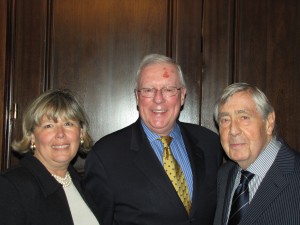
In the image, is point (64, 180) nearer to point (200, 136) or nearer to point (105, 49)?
point (200, 136)

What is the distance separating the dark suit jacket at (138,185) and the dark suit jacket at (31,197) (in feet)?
0.94

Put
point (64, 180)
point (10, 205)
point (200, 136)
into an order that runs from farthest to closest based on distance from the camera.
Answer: point (200, 136) < point (64, 180) < point (10, 205)

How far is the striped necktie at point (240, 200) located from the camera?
1.83 metres

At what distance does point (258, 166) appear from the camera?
1861 millimetres

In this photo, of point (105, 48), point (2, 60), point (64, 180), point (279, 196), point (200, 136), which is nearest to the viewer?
point (279, 196)

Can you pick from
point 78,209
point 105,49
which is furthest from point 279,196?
point 105,49

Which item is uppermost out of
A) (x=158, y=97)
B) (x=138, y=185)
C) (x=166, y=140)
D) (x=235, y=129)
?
(x=158, y=97)

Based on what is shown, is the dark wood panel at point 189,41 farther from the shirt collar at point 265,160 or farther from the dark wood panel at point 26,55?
the dark wood panel at point 26,55

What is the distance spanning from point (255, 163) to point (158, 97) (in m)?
0.71

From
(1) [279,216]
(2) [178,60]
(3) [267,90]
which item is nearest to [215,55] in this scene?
(2) [178,60]

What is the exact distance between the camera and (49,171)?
1950 mm

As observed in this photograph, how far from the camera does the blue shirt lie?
7.06 ft

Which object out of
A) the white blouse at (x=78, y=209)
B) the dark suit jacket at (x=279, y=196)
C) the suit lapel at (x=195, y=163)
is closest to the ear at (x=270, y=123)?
the dark suit jacket at (x=279, y=196)

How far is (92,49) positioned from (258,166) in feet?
4.90
